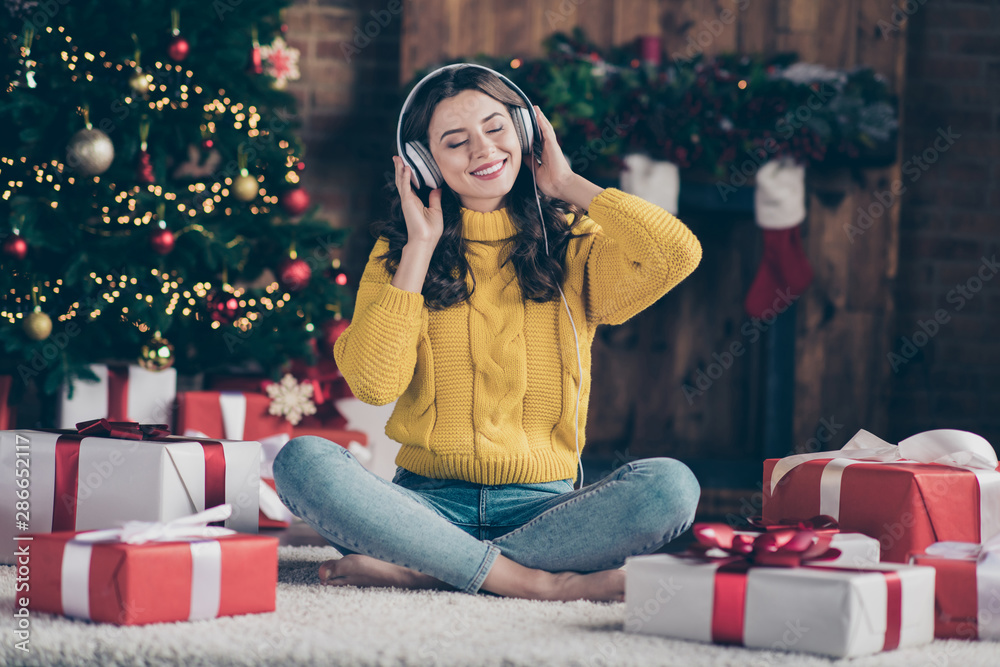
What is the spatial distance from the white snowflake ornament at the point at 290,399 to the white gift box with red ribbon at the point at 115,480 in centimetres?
85

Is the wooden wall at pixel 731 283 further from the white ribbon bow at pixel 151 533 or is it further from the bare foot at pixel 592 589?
the white ribbon bow at pixel 151 533

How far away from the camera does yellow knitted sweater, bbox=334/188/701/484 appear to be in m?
1.50

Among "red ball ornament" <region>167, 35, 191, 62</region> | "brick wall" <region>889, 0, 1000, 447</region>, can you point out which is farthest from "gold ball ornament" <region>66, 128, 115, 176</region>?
"brick wall" <region>889, 0, 1000, 447</region>

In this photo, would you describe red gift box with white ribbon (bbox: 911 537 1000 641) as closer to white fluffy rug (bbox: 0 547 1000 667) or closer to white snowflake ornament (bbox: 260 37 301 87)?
white fluffy rug (bbox: 0 547 1000 667)

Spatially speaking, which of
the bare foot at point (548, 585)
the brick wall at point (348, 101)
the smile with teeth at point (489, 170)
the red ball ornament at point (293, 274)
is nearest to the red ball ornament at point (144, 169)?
the red ball ornament at point (293, 274)

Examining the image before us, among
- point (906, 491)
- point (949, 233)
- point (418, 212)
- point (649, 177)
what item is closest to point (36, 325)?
point (418, 212)

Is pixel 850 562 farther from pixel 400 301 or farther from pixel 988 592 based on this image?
pixel 400 301

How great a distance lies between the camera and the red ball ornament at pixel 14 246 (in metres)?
2.19

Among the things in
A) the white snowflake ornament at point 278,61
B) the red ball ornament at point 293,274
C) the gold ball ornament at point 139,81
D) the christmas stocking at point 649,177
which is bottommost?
the red ball ornament at point 293,274

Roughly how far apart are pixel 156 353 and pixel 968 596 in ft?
6.07

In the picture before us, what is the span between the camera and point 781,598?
1067mm

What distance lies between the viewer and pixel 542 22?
3.09 m

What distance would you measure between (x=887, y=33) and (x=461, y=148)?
85.5 inches

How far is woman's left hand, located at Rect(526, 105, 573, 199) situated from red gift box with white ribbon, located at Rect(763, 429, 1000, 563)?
588 mm
